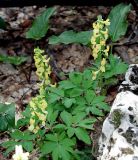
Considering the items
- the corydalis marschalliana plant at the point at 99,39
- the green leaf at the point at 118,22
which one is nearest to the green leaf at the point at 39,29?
the green leaf at the point at 118,22

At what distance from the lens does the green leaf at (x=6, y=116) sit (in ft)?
10.1

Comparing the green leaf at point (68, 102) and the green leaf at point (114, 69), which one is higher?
the green leaf at point (114, 69)

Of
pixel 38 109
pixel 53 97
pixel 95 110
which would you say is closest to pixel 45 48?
pixel 53 97

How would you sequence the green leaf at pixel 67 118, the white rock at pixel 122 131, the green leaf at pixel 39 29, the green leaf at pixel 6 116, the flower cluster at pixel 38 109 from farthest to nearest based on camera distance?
the green leaf at pixel 39 29 → the green leaf at pixel 6 116 → the green leaf at pixel 67 118 → the flower cluster at pixel 38 109 → the white rock at pixel 122 131

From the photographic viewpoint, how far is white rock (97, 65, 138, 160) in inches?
97.3

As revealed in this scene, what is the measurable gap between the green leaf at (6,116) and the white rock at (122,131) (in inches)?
29.2

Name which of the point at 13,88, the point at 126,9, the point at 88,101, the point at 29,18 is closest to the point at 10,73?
the point at 13,88

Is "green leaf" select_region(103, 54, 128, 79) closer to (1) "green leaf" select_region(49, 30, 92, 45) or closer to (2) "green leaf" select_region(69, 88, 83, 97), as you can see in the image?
(2) "green leaf" select_region(69, 88, 83, 97)

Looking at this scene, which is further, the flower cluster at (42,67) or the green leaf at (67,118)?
the flower cluster at (42,67)

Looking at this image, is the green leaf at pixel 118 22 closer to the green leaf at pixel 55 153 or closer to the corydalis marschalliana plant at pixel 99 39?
the corydalis marschalliana plant at pixel 99 39

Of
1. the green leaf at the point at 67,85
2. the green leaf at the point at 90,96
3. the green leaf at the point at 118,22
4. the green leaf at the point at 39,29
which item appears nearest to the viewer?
the green leaf at the point at 90,96

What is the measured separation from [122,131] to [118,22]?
1.61m

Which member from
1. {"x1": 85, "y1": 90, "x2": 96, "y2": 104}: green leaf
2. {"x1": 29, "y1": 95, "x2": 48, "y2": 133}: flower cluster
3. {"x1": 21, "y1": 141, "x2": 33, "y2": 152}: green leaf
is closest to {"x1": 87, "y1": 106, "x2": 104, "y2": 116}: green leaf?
{"x1": 85, "y1": 90, "x2": 96, "y2": 104}: green leaf

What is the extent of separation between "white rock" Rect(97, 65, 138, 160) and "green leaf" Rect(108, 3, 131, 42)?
3.40ft
